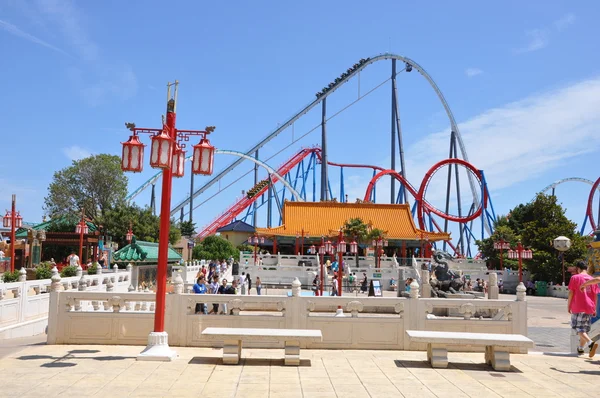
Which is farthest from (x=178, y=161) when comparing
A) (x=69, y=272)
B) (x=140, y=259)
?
(x=140, y=259)

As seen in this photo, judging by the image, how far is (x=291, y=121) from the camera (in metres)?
45.0

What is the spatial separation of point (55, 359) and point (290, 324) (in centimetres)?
349

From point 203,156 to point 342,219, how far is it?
34.9m

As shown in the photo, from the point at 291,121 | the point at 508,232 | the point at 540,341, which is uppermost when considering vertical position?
the point at 291,121

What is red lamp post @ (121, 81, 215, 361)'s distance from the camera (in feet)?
26.3

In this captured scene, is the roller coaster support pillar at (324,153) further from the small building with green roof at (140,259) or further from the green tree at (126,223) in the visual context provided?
the small building with green roof at (140,259)

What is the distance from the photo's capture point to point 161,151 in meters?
8.08

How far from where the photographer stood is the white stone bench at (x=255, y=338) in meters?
7.47

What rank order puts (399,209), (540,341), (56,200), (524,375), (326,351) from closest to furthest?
(524,375) → (326,351) → (540,341) → (56,200) → (399,209)

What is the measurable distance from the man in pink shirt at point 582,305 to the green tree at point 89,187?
3282cm

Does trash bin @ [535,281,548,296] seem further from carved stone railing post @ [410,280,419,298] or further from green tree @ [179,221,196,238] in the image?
green tree @ [179,221,196,238]

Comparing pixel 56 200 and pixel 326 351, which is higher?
pixel 56 200

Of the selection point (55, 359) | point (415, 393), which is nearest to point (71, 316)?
point (55, 359)

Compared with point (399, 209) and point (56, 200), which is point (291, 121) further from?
point (56, 200)
